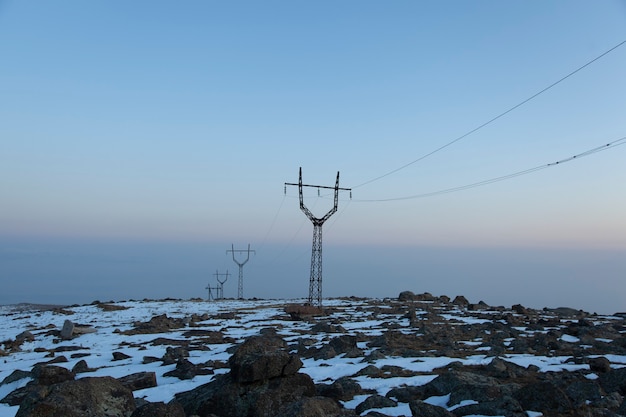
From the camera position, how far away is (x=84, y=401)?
967 centimetres

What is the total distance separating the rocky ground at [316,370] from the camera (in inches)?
392

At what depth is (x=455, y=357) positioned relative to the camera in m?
17.2

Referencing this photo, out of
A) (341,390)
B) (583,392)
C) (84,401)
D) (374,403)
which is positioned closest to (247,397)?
(341,390)

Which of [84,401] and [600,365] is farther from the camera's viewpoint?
[600,365]

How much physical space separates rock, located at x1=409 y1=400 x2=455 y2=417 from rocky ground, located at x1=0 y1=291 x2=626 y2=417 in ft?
0.10

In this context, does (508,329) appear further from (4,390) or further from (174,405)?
(4,390)

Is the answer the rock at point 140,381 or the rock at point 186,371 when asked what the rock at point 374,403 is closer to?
the rock at point 186,371

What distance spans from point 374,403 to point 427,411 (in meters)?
1.64

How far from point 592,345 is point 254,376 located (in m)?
15.2

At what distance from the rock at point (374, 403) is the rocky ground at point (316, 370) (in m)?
0.03

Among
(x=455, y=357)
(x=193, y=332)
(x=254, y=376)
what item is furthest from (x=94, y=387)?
(x=193, y=332)

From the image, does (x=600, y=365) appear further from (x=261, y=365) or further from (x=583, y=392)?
(x=261, y=365)

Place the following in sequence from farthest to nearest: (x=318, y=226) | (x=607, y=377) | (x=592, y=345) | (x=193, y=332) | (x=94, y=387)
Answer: (x=318, y=226)
(x=193, y=332)
(x=592, y=345)
(x=607, y=377)
(x=94, y=387)

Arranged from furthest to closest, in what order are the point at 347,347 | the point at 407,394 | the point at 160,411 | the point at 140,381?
the point at 347,347, the point at 140,381, the point at 407,394, the point at 160,411
